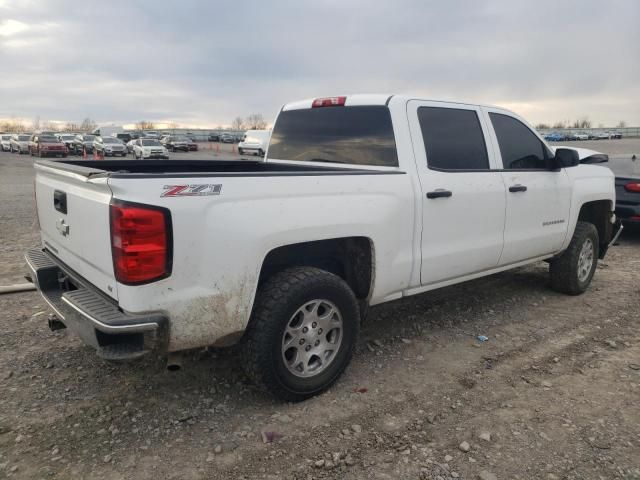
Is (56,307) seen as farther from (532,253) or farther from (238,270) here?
(532,253)

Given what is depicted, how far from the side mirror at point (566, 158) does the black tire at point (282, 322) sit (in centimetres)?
277

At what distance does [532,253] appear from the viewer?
15.9ft

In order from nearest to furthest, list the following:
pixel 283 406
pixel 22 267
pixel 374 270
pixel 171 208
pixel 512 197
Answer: pixel 171 208 < pixel 283 406 < pixel 374 270 < pixel 512 197 < pixel 22 267

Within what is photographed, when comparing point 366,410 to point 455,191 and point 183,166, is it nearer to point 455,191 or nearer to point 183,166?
point 455,191

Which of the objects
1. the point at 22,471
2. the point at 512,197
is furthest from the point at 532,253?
the point at 22,471

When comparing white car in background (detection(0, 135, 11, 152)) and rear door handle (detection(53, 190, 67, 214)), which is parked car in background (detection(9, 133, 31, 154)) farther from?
rear door handle (detection(53, 190, 67, 214))

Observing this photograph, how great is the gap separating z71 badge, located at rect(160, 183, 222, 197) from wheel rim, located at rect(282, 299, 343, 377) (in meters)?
0.91

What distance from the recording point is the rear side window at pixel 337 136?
3.79m

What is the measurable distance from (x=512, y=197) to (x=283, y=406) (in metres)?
2.68

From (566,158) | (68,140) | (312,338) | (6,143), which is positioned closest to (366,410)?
(312,338)

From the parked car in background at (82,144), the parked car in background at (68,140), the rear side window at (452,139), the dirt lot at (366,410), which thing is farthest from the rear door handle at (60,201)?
the parked car in background at (68,140)

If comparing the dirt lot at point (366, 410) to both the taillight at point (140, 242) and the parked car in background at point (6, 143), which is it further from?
the parked car in background at point (6, 143)

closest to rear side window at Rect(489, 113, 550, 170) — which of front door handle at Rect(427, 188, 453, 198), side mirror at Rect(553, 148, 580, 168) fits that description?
side mirror at Rect(553, 148, 580, 168)

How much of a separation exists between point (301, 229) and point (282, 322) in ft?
1.85
